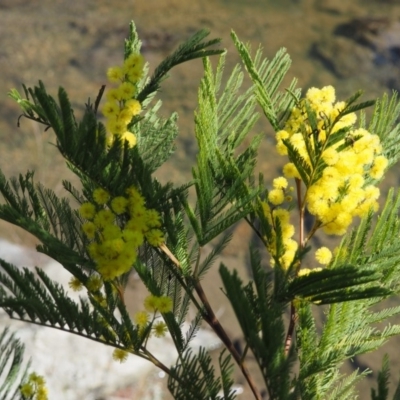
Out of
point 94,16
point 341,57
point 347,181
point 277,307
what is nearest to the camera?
point 277,307

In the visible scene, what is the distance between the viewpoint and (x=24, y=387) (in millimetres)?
892

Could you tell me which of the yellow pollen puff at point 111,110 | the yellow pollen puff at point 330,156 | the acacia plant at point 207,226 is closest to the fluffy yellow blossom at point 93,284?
the acacia plant at point 207,226

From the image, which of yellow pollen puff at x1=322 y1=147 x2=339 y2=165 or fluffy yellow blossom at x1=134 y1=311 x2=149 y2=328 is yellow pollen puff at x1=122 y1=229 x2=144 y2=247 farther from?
yellow pollen puff at x1=322 y1=147 x2=339 y2=165

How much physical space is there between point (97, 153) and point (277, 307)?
0.28 meters

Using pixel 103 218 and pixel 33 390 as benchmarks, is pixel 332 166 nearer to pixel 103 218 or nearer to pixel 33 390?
pixel 103 218

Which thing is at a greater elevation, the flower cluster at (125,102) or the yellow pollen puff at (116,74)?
the yellow pollen puff at (116,74)

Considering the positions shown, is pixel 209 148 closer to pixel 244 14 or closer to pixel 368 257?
pixel 368 257

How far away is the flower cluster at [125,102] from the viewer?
2.56 ft

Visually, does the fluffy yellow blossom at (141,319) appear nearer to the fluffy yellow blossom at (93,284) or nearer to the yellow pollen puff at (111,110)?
the fluffy yellow blossom at (93,284)

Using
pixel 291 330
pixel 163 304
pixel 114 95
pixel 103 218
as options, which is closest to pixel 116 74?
pixel 114 95

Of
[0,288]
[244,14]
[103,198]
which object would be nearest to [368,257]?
[103,198]

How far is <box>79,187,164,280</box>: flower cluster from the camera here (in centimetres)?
73

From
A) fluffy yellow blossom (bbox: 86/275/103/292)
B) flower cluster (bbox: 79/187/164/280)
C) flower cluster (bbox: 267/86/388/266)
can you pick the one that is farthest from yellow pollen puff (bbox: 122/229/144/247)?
flower cluster (bbox: 267/86/388/266)

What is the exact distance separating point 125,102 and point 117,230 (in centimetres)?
17
